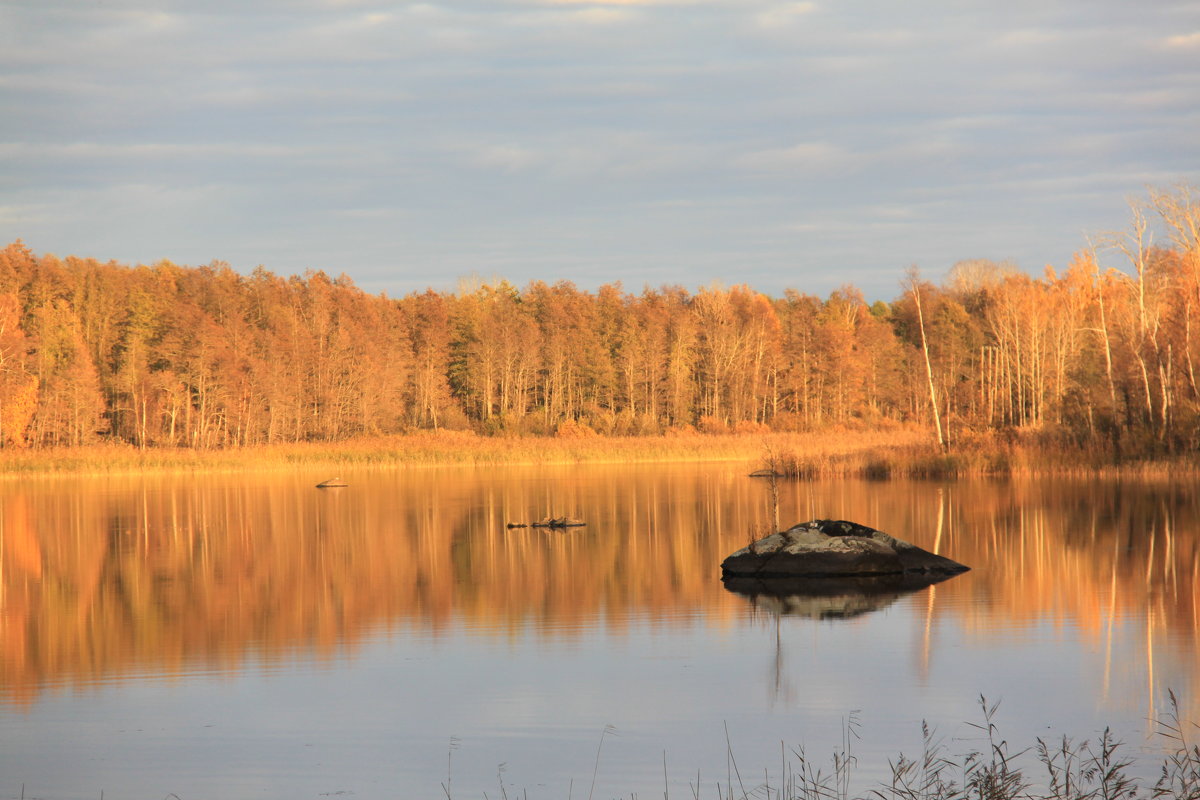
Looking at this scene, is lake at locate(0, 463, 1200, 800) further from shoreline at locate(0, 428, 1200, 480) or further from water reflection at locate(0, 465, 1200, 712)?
shoreline at locate(0, 428, 1200, 480)

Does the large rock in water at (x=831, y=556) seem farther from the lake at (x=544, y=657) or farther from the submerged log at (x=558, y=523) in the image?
the submerged log at (x=558, y=523)

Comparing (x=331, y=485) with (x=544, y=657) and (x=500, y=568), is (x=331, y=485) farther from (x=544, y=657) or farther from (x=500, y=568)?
(x=544, y=657)

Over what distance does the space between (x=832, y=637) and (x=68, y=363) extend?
57301mm

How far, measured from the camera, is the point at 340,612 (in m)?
13.4

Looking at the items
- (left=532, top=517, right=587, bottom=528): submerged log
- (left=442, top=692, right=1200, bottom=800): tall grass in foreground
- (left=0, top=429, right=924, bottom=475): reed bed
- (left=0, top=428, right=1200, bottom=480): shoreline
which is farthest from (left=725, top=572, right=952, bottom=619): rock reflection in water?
(left=0, top=429, right=924, bottom=475): reed bed

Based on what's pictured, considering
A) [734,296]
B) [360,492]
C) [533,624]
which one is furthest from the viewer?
[734,296]

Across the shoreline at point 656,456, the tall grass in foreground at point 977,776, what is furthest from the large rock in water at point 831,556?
the shoreline at point 656,456

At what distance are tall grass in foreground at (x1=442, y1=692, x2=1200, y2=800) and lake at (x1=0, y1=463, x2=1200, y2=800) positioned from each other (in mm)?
83

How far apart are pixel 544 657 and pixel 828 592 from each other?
4761 mm

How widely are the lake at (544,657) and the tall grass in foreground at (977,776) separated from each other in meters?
0.08

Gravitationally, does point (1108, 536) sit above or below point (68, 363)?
below

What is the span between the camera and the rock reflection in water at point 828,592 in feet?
41.7

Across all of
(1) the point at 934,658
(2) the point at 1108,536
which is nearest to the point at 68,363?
(2) the point at 1108,536

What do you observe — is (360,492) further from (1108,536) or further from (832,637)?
(832,637)
